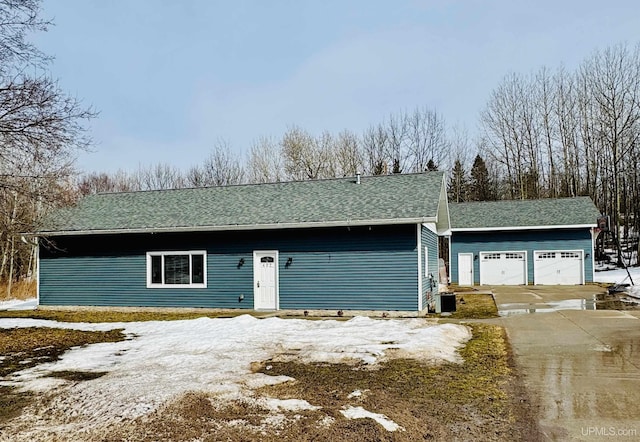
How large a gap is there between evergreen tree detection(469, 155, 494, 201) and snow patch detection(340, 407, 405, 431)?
42.1m

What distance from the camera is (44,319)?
16.2m

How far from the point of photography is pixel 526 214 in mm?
28672

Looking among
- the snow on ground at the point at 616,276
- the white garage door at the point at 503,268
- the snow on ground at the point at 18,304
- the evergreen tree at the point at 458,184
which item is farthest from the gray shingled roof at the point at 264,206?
the evergreen tree at the point at 458,184

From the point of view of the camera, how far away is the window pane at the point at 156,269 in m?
18.1

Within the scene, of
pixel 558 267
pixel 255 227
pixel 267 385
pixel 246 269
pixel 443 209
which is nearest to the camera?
pixel 267 385

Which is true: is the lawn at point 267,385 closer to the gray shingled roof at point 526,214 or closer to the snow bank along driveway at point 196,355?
the snow bank along driveway at point 196,355

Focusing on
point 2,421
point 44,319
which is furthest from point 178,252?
point 2,421

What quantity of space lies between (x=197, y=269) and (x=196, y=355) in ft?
27.9

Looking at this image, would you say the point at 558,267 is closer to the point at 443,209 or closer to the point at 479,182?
the point at 443,209

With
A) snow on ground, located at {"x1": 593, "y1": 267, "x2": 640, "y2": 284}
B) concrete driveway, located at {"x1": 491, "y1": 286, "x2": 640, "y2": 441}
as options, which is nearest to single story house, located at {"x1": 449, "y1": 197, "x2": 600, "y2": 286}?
snow on ground, located at {"x1": 593, "y1": 267, "x2": 640, "y2": 284}

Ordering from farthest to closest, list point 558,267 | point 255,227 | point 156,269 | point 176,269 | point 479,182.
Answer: point 479,182
point 558,267
point 156,269
point 176,269
point 255,227

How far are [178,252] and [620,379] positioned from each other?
13.8 metres

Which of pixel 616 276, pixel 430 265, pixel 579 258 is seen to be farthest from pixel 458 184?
pixel 430 265

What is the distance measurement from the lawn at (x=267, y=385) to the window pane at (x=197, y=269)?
519 cm
